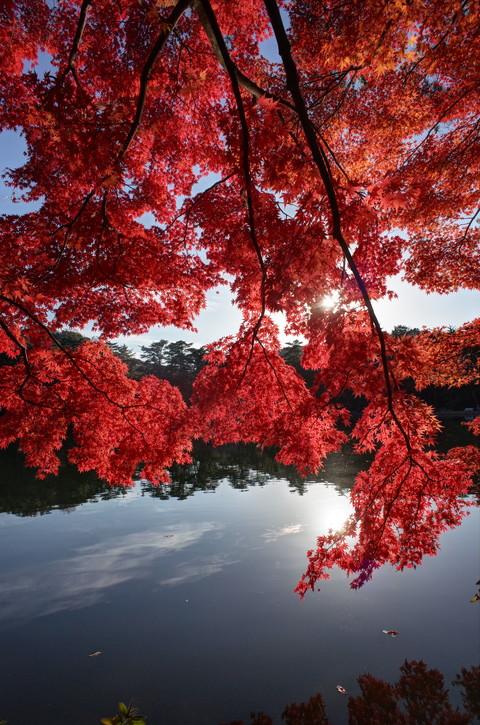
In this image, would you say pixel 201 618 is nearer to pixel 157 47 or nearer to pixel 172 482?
pixel 157 47

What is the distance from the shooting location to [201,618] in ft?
20.7

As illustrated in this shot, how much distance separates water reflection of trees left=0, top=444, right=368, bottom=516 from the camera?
14.1 meters

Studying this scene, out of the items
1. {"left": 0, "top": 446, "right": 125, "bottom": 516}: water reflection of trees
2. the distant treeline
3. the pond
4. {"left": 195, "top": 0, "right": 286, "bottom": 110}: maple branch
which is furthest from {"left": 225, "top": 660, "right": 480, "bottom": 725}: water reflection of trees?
the distant treeline

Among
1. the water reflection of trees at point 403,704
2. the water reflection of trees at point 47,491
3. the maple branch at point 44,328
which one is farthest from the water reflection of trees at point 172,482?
the maple branch at point 44,328

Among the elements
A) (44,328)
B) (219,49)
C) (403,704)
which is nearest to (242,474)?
(403,704)

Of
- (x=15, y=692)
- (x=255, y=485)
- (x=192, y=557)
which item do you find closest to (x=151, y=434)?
(x=15, y=692)

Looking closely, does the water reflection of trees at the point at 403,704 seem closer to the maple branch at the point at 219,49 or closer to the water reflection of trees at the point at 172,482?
the maple branch at the point at 219,49

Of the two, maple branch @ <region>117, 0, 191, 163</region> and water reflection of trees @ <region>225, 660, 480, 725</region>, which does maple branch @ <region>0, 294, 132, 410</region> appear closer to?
maple branch @ <region>117, 0, 191, 163</region>

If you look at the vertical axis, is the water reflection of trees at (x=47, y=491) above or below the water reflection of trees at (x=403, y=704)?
above

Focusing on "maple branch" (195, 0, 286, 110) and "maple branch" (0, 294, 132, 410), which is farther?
"maple branch" (0, 294, 132, 410)

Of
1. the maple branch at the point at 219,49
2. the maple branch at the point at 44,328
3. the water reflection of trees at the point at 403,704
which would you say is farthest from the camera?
the water reflection of trees at the point at 403,704

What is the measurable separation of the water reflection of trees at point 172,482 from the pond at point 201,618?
2.28 metres

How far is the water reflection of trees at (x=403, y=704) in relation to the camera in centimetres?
416

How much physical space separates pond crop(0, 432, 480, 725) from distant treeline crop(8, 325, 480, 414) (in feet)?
102
